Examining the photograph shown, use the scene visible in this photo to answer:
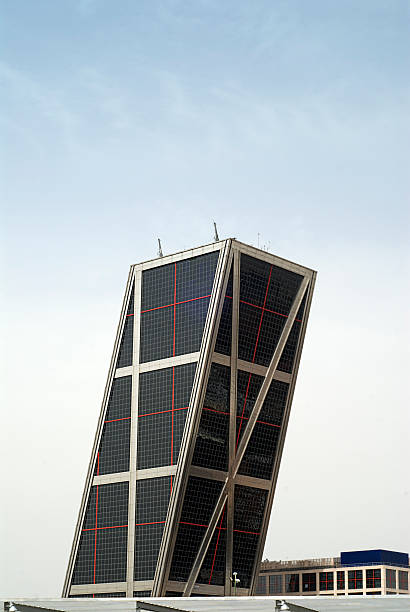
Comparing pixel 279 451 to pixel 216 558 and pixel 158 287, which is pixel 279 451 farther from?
pixel 158 287

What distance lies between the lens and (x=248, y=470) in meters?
146

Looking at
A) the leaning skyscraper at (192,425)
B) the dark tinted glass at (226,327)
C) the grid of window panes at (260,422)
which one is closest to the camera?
the leaning skyscraper at (192,425)

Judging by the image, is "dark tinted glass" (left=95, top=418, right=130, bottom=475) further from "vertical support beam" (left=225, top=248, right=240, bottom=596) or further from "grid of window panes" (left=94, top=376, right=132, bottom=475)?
"vertical support beam" (left=225, top=248, right=240, bottom=596)

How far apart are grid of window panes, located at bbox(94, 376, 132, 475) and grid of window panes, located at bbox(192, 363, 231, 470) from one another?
576 inches

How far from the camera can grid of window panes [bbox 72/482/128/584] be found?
147m

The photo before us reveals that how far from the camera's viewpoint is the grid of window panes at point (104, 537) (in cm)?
14700

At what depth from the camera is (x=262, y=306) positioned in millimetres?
148625

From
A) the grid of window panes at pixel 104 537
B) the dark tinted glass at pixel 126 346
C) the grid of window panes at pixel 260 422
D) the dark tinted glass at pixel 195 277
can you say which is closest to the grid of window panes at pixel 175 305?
the dark tinted glass at pixel 195 277

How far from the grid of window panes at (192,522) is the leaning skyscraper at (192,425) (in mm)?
170

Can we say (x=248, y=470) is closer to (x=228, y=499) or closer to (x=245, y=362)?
(x=228, y=499)

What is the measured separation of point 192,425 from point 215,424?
3948 mm

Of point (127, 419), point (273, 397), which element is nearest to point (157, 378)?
point (127, 419)

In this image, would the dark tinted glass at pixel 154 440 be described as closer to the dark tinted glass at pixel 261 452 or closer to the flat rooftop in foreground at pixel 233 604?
the dark tinted glass at pixel 261 452

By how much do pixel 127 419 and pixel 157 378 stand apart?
8.60 metres
